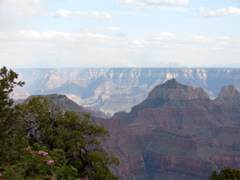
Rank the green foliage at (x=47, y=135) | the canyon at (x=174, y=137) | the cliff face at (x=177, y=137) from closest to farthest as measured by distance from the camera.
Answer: the green foliage at (x=47, y=135) → the canyon at (x=174, y=137) → the cliff face at (x=177, y=137)

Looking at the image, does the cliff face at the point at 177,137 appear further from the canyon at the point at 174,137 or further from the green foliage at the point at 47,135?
the green foliage at the point at 47,135

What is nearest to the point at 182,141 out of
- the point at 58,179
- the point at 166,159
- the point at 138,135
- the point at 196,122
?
the point at 166,159

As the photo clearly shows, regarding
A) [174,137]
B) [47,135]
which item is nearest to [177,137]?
[174,137]

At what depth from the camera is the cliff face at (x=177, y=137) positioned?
115250 mm

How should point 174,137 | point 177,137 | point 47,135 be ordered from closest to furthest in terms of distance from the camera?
point 47,135
point 177,137
point 174,137

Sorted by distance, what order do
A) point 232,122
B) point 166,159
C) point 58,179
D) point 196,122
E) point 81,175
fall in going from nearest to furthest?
point 58,179 → point 81,175 → point 166,159 → point 196,122 → point 232,122

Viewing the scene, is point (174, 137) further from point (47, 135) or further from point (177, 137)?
point (47, 135)

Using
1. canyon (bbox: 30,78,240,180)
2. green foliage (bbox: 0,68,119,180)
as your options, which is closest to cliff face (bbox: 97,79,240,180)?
canyon (bbox: 30,78,240,180)

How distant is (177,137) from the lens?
126 metres

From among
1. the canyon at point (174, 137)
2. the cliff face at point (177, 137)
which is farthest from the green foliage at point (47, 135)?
the cliff face at point (177, 137)

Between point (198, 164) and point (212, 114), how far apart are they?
236 ft

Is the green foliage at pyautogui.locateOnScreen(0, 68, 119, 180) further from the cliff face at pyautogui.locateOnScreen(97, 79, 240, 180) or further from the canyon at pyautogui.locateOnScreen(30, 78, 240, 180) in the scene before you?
the cliff face at pyautogui.locateOnScreen(97, 79, 240, 180)

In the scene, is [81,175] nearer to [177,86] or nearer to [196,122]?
[196,122]

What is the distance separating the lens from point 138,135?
142 metres
